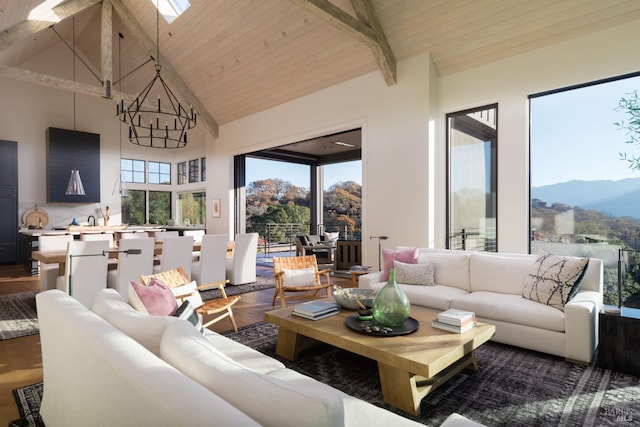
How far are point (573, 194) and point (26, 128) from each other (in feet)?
37.3

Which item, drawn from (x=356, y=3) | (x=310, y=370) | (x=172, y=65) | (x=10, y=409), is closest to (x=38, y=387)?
(x=10, y=409)

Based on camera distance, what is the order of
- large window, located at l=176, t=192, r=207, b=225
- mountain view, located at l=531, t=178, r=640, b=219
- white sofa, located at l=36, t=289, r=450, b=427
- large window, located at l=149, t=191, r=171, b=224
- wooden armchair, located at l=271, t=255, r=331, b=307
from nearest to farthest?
white sofa, located at l=36, t=289, r=450, b=427
mountain view, located at l=531, t=178, r=640, b=219
wooden armchair, located at l=271, t=255, r=331, b=307
large window, located at l=176, t=192, r=207, b=225
large window, located at l=149, t=191, r=171, b=224

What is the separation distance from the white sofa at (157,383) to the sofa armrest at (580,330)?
216cm

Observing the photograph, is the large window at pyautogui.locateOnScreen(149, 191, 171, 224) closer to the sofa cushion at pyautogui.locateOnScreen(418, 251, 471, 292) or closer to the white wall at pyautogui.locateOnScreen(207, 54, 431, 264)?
the white wall at pyautogui.locateOnScreen(207, 54, 431, 264)

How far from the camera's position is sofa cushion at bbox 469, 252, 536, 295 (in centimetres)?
358

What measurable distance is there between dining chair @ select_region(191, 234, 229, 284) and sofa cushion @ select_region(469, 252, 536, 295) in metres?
3.67

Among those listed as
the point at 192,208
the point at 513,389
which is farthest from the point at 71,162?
the point at 513,389

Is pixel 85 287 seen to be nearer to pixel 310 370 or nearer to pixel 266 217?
pixel 310 370

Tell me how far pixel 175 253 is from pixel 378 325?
11.6 ft

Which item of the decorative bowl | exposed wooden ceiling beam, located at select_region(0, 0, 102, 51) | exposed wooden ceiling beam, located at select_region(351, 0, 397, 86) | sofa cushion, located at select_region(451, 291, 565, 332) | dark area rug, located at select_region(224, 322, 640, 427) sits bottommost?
dark area rug, located at select_region(224, 322, 640, 427)

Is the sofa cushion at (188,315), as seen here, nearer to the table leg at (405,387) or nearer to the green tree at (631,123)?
the table leg at (405,387)

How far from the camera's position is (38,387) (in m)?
2.49

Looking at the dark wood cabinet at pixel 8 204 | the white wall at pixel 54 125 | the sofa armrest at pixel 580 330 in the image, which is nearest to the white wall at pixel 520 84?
the sofa armrest at pixel 580 330

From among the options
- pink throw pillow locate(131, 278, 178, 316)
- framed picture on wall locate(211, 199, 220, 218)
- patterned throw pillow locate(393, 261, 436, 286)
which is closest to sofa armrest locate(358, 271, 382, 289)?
patterned throw pillow locate(393, 261, 436, 286)
